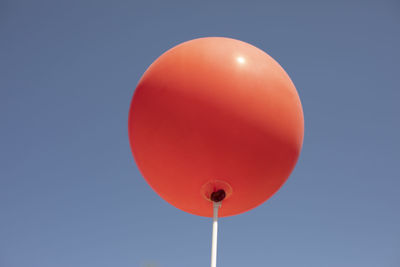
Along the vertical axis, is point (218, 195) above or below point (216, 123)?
below

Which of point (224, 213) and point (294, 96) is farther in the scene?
point (224, 213)

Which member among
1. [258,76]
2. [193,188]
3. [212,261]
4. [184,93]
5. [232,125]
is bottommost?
[212,261]

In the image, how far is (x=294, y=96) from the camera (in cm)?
459

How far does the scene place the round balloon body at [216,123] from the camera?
3.98m

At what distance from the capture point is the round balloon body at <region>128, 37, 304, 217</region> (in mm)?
3980

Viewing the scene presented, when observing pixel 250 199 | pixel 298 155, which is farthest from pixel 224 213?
pixel 298 155

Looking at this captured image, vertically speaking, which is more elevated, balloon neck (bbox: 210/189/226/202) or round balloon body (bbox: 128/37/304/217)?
round balloon body (bbox: 128/37/304/217)

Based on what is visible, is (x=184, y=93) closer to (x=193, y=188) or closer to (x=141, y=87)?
(x=141, y=87)

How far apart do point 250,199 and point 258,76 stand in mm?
1523

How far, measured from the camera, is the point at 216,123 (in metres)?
3.96

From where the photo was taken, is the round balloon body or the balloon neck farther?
the balloon neck

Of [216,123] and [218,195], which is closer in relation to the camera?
[216,123]

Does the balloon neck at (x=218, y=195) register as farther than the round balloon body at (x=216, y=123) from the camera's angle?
Yes

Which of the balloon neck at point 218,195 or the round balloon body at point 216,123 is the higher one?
the round balloon body at point 216,123
